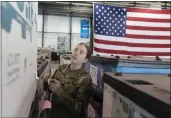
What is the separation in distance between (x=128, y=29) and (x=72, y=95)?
2151mm

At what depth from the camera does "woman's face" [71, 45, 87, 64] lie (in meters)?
2.36

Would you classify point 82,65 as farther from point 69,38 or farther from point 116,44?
point 69,38

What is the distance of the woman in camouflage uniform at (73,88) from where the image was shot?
6.97ft

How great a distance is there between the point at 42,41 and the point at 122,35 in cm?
1103

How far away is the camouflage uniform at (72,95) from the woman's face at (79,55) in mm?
80

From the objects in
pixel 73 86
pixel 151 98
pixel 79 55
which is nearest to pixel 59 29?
pixel 79 55

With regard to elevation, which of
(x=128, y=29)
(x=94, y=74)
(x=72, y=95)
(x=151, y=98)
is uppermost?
(x=128, y=29)

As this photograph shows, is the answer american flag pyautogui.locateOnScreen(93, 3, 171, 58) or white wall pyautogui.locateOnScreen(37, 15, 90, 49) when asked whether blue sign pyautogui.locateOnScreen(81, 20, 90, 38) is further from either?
american flag pyautogui.locateOnScreen(93, 3, 171, 58)

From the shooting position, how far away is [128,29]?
4.06 metres

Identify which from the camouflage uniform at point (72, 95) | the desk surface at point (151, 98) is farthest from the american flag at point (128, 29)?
the desk surface at point (151, 98)

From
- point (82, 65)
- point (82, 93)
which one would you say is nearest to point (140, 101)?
point (82, 93)

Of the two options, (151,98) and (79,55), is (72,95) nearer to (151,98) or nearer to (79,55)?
(79,55)

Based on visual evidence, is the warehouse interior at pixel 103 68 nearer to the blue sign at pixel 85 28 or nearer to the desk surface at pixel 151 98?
the desk surface at pixel 151 98

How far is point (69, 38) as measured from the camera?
14875mm
